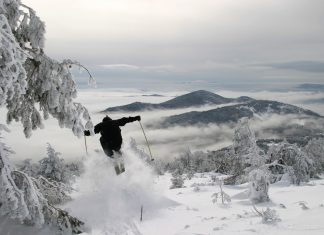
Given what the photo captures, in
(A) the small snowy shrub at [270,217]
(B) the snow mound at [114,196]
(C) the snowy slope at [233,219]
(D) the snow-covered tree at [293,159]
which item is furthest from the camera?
(D) the snow-covered tree at [293,159]

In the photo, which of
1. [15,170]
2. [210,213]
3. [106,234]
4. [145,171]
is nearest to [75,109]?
[15,170]

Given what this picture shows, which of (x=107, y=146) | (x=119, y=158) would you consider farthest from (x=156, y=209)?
(x=107, y=146)

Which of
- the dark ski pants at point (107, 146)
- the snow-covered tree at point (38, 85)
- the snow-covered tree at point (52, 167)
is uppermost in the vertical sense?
the snow-covered tree at point (38, 85)

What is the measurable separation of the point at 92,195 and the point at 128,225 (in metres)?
3.15

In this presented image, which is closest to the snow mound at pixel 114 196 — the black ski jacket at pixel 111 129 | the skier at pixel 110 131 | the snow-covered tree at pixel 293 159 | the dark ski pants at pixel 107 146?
the dark ski pants at pixel 107 146

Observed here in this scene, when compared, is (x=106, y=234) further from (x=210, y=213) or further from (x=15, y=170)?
(x=210, y=213)

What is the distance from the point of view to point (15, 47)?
5.80 metres

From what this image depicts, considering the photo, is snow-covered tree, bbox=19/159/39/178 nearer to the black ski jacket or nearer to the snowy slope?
the black ski jacket

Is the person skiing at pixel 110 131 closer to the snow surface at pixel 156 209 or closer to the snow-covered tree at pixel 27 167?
the snow surface at pixel 156 209

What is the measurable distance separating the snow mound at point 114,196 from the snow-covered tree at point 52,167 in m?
15.1

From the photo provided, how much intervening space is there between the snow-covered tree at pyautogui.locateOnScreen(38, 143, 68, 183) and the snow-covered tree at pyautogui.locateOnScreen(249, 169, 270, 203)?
1841 centimetres

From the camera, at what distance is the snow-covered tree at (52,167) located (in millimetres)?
33125

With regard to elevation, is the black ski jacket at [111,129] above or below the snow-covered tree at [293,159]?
above

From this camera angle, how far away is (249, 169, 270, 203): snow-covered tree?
18.7m
